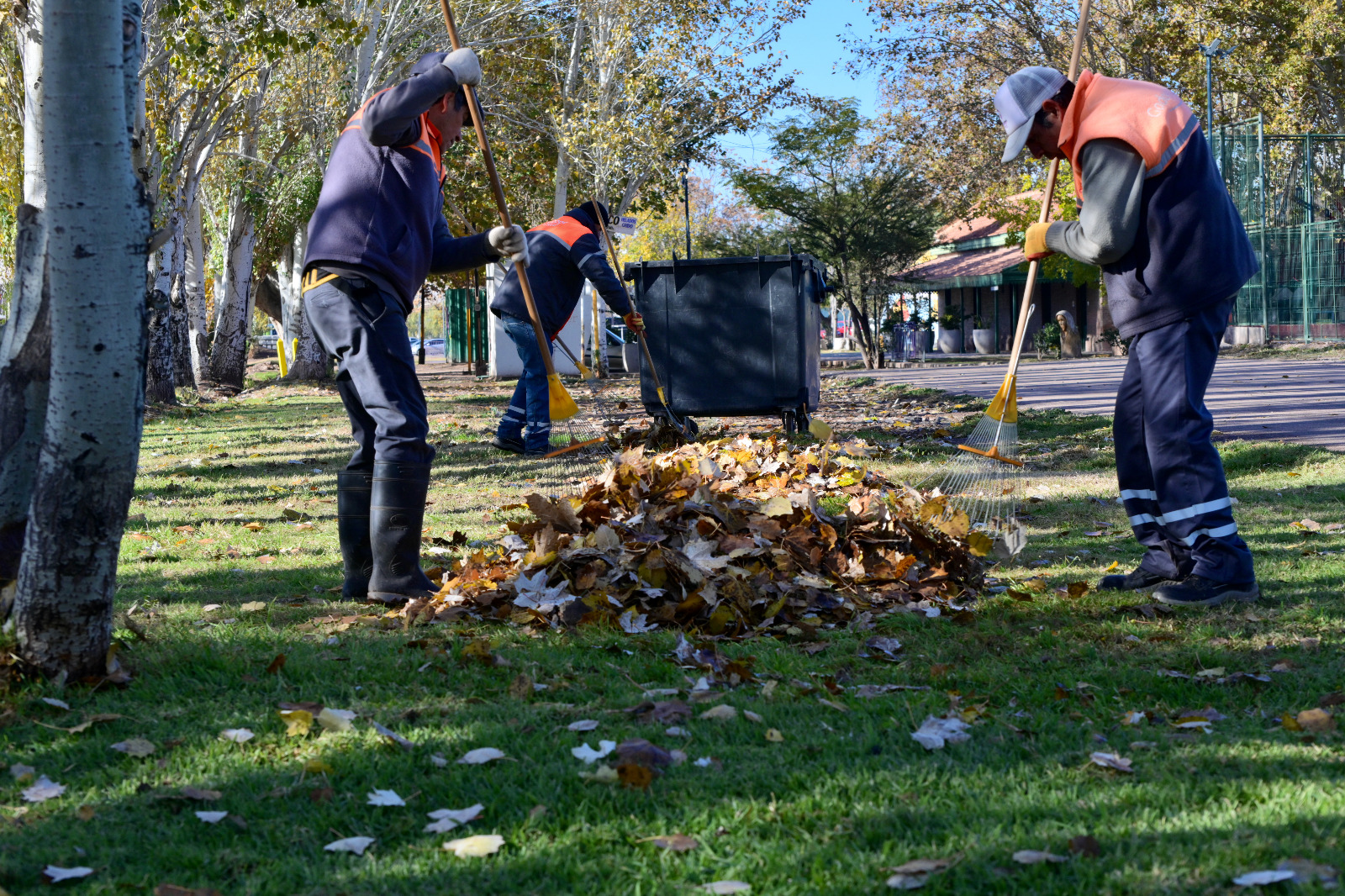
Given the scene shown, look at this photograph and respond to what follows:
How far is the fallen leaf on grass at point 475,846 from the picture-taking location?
2.39 meters

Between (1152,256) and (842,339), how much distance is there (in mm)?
52379

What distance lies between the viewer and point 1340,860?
87.4 inches

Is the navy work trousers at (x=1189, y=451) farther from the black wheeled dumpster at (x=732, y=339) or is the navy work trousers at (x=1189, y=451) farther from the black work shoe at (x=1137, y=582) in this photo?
the black wheeled dumpster at (x=732, y=339)

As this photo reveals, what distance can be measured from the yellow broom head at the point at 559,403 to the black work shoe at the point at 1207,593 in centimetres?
272

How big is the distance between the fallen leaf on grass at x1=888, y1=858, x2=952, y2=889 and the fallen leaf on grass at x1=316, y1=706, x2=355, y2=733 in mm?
1478

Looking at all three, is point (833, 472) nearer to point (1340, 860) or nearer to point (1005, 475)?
point (1005, 475)

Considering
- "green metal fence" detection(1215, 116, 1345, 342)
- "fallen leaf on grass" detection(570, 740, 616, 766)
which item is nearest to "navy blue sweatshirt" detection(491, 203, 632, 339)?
"fallen leaf on grass" detection(570, 740, 616, 766)

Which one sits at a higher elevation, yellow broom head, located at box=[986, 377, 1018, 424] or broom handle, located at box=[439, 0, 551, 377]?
broom handle, located at box=[439, 0, 551, 377]

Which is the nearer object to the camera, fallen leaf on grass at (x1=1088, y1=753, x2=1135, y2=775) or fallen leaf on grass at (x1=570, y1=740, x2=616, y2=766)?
fallen leaf on grass at (x1=1088, y1=753, x2=1135, y2=775)

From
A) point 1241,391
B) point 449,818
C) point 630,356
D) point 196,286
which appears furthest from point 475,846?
point 196,286

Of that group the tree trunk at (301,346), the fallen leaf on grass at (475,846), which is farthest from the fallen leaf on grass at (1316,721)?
the tree trunk at (301,346)

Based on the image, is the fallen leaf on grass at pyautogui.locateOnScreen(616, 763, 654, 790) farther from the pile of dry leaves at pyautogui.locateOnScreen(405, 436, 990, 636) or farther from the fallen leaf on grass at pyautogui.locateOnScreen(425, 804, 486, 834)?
the pile of dry leaves at pyautogui.locateOnScreen(405, 436, 990, 636)

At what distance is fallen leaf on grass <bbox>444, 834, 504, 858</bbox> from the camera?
239 cm

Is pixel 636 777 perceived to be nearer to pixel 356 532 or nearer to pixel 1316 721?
pixel 1316 721
